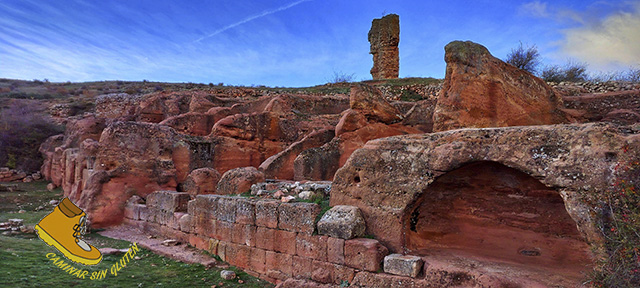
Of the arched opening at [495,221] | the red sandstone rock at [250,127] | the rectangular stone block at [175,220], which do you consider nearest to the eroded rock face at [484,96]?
the arched opening at [495,221]

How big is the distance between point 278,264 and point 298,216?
0.86 meters

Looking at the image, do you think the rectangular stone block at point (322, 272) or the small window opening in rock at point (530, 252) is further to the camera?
the rectangular stone block at point (322, 272)

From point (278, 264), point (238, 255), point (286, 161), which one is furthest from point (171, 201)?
point (278, 264)

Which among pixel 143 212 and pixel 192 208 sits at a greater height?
pixel 192 208

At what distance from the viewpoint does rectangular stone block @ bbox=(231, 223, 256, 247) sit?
246 inches

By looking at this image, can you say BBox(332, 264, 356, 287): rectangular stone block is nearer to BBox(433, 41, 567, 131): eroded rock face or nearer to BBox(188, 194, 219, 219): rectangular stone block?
BBox(188, 194, 219, 219): rectangular stone block

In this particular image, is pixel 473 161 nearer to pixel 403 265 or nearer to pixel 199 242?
pixel 403 265

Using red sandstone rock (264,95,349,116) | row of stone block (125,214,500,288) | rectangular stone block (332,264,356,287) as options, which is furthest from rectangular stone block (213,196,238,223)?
red sandstone rock (264,95,349,116)

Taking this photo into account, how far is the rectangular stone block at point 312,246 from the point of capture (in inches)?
208

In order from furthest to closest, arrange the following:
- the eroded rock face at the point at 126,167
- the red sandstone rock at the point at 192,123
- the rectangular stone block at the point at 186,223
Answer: the red sandstone rock at the point at 192,123, the eroded rock face at the point at 126,167, the rectangular stone block at the point at 186,223

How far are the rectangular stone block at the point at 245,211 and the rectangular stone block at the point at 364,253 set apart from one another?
1.95 m

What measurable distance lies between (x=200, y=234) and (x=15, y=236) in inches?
166

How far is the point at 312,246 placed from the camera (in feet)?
17.7

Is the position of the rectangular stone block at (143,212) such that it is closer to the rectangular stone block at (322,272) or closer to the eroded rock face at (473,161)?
the rectangular stone block at (322,272)
